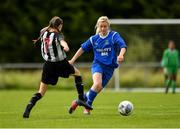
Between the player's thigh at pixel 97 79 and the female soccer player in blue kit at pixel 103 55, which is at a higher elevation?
the female soccer player in blue kit at pixel 103 55

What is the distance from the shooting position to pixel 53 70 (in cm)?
1420

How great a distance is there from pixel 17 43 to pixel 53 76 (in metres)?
30.1

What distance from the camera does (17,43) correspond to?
145 ft

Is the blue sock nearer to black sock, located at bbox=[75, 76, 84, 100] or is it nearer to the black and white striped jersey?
black sock, located at bbox=[75, 76, 84, 100]

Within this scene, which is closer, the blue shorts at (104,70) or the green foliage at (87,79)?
the blue shorts at (104,70)

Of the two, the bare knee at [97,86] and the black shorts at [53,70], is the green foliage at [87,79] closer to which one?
the bare knee at [97,86]

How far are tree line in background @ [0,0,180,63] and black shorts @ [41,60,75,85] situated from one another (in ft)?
95.1

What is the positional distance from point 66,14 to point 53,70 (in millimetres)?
31367

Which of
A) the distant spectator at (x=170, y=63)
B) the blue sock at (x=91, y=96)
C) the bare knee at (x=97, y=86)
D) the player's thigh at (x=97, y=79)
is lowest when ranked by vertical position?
the distant spectator at (x=170, y=63)

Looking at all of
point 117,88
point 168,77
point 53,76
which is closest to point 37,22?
point 117,88

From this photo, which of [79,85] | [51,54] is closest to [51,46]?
[51,54]

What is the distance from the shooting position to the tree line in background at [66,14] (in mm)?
44281

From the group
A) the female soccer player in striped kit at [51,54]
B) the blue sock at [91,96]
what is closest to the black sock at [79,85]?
the blue sock at [91,96]

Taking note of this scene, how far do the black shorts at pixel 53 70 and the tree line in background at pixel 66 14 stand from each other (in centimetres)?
2898
